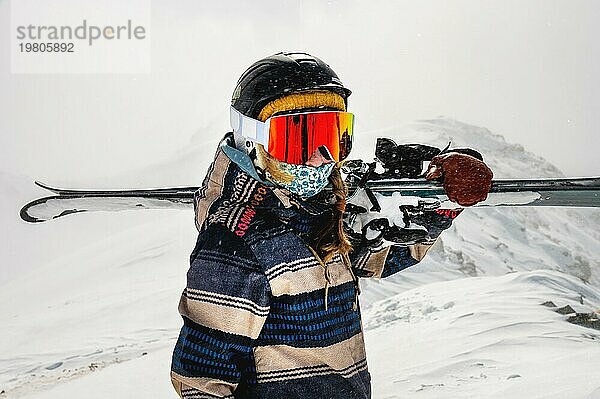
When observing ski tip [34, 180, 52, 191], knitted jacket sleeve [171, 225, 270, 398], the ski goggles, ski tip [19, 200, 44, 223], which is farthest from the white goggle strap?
ski tip [34, 180, 52, 191]

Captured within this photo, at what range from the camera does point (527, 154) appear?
2.40 metres

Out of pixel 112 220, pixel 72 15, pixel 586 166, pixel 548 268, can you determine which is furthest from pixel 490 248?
pixel 72 15

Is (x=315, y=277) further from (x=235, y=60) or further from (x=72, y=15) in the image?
(x=72, y=15)

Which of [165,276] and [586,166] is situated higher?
[586,166]

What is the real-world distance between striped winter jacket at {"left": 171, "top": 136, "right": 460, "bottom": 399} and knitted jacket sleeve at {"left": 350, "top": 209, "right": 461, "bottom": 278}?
5 centimetres

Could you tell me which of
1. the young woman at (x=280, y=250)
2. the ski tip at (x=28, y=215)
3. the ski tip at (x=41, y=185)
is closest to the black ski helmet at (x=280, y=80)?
the young woman at (x=280, y=250)

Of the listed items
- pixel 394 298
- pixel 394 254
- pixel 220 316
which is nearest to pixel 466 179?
pixel 394 254

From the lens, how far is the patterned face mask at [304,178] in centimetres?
101

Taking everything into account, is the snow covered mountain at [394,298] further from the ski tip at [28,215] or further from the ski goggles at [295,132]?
the ski goggles at [295,132]

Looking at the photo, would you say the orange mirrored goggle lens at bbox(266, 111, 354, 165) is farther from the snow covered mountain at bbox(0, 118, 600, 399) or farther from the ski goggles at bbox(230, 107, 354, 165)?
the snow covered mountain at bbox(0, 118, 600, 399)

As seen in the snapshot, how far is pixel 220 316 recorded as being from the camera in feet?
2.99

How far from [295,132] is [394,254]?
25 cm

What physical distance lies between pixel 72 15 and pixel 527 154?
→ 1.45m

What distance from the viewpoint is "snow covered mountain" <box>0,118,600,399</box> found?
2.18 metres
